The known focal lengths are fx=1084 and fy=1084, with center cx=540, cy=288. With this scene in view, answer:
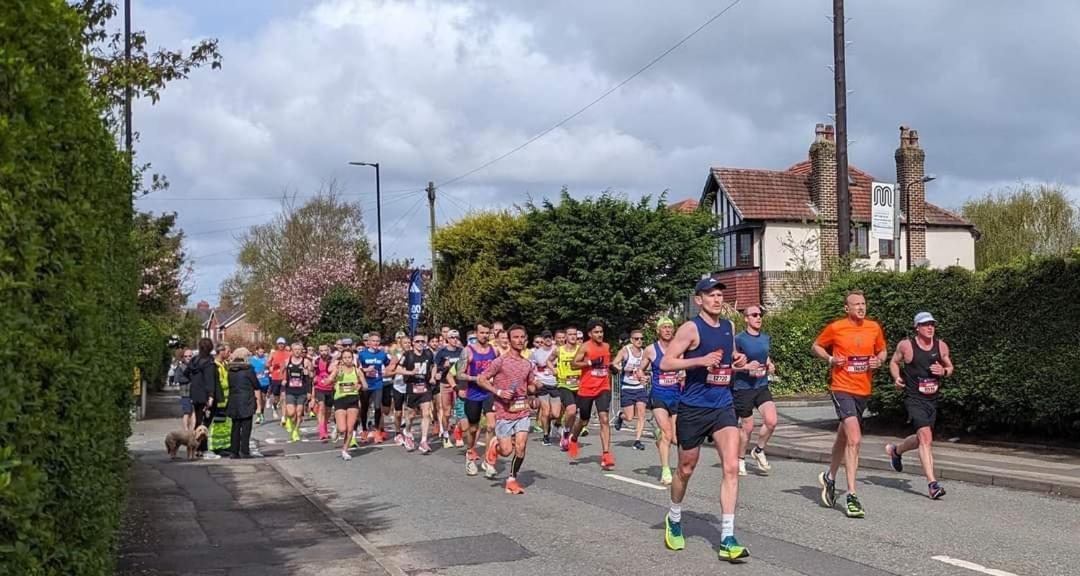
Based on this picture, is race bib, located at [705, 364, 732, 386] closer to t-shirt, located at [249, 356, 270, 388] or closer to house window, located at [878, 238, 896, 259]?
t-shirt, located at [249, 356, 270, 388]

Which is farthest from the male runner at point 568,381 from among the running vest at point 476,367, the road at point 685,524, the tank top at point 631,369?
the road at point 685,524

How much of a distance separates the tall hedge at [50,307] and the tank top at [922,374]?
8125 mm

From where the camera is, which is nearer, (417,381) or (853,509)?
(853,509)

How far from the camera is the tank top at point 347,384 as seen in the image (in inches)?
669

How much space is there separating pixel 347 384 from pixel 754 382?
7.09m

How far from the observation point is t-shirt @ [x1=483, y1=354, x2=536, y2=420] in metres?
12.5

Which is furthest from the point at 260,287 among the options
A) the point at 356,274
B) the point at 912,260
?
the point at 912,260

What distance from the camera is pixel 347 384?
55.9 feet

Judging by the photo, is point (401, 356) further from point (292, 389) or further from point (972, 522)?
point (972, 522)

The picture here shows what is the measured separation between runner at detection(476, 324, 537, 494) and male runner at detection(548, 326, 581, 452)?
2710 mm

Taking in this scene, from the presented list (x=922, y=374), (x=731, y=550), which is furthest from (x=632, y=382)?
(x=731, y=550)

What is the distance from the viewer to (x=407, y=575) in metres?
7.68

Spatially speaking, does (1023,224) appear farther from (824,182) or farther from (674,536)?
(674,536)

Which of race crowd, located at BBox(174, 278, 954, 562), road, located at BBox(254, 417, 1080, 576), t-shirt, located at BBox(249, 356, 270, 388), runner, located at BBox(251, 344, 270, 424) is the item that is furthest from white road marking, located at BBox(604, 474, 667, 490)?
t-shirt, located at BBox(249, 356, 270, 388)
